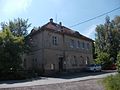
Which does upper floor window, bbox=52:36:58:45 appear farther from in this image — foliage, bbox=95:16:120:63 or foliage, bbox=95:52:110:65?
foliage, bbox=95:16:120:63

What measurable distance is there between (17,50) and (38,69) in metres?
7.37

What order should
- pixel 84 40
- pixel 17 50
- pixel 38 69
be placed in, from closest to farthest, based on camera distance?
pixel 17 50 → pixel 38 69 → pixel 84 40

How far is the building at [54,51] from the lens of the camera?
115 feet

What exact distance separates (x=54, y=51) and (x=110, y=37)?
93.4ft

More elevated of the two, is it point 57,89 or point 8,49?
point 8,49

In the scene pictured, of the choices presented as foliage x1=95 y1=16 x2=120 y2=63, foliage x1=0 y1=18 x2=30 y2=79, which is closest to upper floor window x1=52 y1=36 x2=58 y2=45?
foliage x1=0 y1=18 x2=30 y2=79

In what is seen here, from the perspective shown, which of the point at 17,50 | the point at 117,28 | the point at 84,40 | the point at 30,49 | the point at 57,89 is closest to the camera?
the point at 57,89

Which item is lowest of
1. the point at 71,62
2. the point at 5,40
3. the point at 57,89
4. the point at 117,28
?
the point at 57,89

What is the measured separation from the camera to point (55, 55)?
3672 centimetres

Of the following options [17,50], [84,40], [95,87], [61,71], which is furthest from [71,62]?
[95,87]

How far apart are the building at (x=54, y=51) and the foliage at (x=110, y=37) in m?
17.2

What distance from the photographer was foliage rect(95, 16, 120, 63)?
2343 inches

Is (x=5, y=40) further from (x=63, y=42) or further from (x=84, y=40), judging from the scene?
(x=84, y=40)

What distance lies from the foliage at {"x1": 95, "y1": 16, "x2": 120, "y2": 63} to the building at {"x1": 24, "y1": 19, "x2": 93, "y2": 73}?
17.2 m
